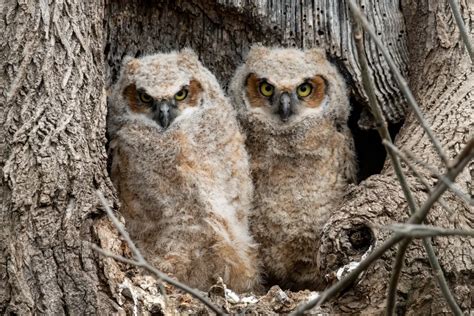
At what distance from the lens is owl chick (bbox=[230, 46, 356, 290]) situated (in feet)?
14.0

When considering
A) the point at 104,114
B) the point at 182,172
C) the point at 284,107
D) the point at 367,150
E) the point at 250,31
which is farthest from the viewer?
the point at 367,150

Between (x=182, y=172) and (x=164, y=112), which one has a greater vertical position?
(x=164, y=112)

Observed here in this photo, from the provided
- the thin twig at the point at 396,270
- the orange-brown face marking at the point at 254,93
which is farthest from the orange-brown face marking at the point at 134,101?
the thin twig at the point at 396,270

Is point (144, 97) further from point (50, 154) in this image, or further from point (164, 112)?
point (50, 154)

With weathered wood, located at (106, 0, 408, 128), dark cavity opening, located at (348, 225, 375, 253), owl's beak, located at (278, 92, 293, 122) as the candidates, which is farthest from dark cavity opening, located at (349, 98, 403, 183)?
dark cavity opening, located at (348, 225, 375, 253)

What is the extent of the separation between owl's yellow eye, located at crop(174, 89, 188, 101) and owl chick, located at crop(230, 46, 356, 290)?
377 mm

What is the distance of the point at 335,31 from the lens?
459 centimetres

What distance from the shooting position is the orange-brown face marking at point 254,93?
14.5 feet

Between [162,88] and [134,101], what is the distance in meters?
0.21

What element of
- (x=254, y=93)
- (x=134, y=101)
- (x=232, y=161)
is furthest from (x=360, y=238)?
(x=134, y=101)

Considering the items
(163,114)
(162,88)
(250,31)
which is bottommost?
(163,114)

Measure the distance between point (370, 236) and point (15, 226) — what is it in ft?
4.50

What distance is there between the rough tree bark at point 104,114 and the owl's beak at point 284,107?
42cm

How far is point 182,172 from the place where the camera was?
13.3ft
